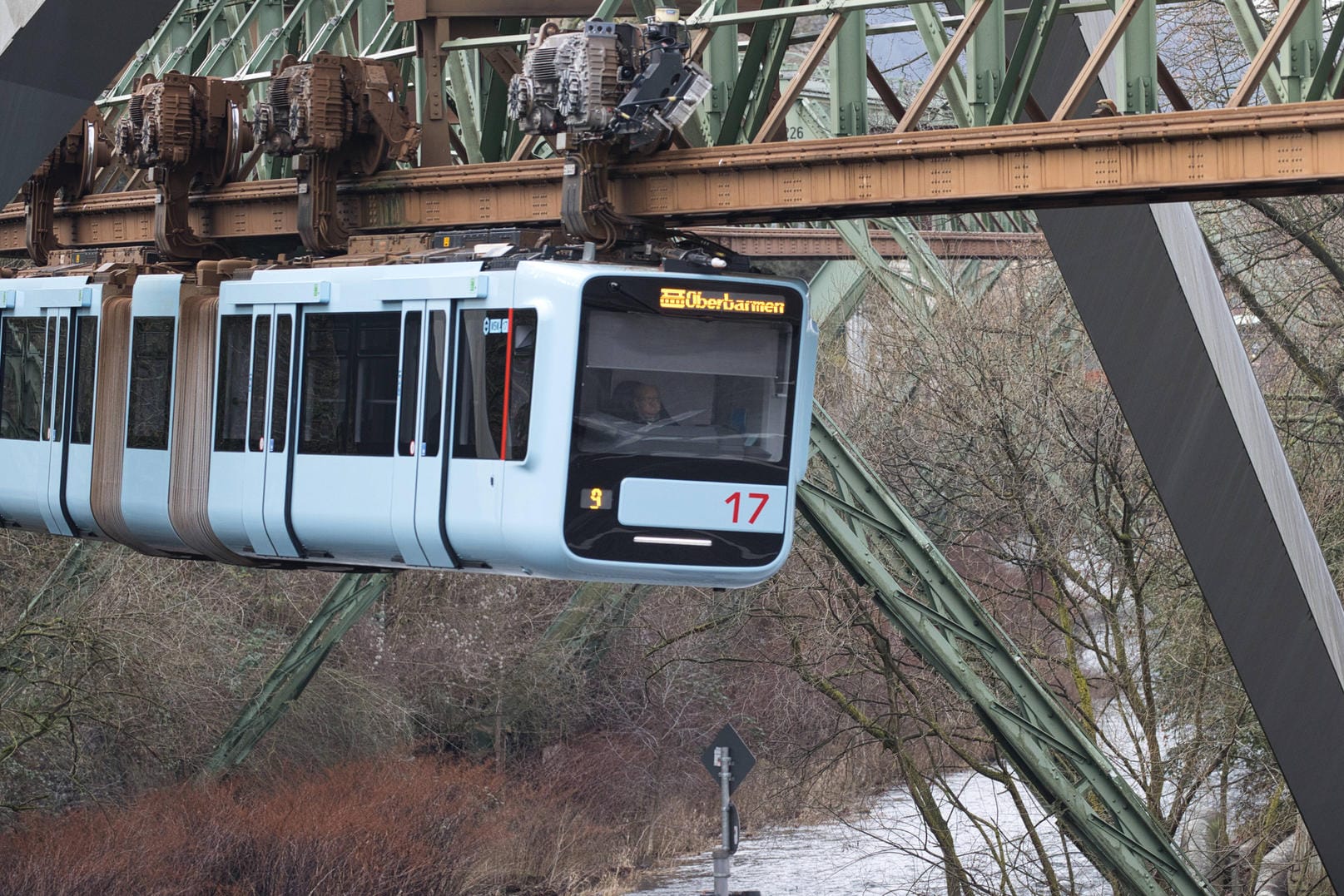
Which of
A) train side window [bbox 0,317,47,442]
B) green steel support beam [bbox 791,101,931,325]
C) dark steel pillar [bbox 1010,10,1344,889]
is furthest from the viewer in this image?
green steel support beam [bbox 791,101,931,325]

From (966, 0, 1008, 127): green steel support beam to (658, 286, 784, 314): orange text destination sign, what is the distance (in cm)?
153

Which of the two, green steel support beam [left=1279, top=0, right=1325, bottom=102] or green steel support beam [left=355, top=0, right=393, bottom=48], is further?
green steel support beam [left=355, top=0, right=393, bottom=48]

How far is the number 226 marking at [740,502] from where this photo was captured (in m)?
10.6

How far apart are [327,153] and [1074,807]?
784cm

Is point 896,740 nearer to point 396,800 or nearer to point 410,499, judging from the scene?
point 410,499

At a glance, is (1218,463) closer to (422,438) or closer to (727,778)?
(422,438)

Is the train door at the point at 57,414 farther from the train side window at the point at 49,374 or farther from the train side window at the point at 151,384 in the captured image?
the train side window at the point at 151,384

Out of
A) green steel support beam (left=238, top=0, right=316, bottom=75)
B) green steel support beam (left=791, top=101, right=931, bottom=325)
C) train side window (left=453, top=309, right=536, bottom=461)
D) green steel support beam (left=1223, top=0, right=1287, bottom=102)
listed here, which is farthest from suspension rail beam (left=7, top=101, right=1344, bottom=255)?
green steel support beam (left=791, top=101, right=931, bottom=325)

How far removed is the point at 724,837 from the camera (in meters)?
17.0

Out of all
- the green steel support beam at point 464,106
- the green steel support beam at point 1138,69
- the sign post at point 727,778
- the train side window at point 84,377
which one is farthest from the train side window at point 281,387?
the sign post at point 727,778

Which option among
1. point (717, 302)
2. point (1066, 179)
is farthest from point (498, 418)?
point (1066, 179)

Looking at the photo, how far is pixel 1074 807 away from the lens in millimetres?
15555

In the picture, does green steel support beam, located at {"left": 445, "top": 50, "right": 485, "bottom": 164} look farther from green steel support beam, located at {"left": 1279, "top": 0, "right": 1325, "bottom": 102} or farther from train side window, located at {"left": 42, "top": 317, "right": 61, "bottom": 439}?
green steel support beam, located at {"left": 1279, "top": 0, "right": 1325, "bottom": 102}

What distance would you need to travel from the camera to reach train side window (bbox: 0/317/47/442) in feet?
48.7
